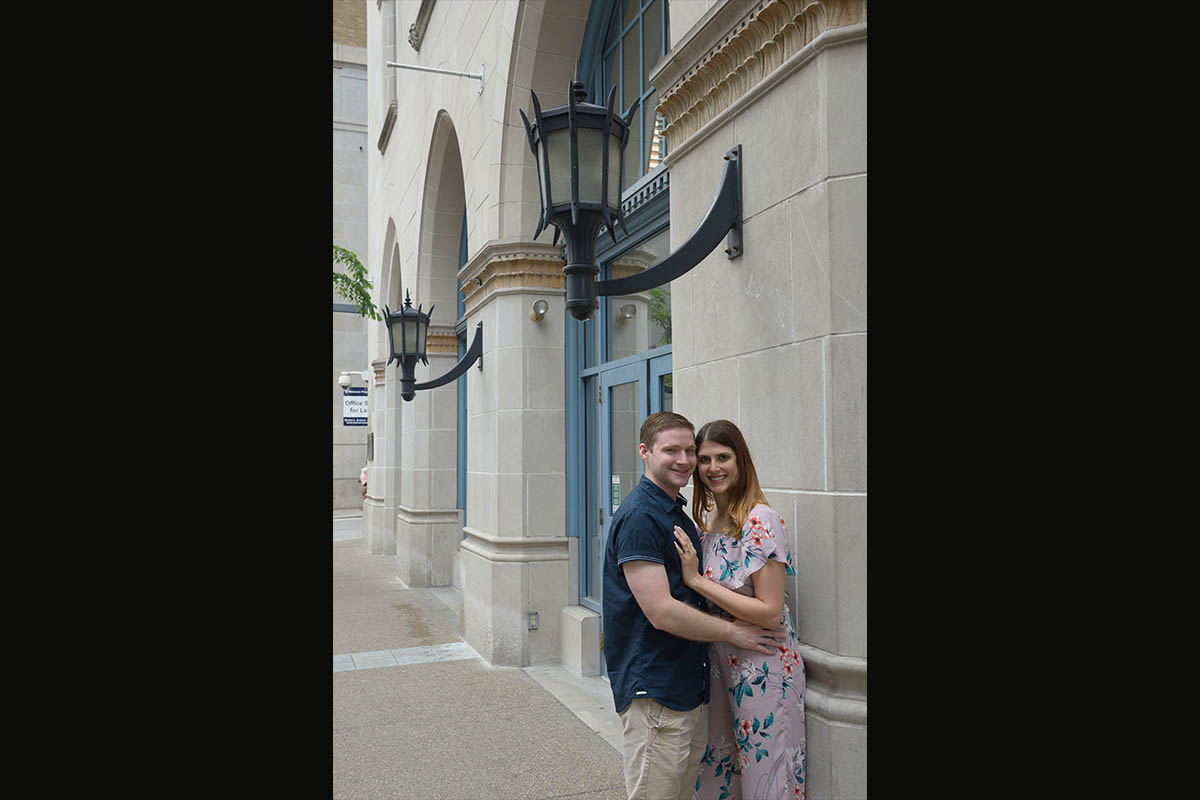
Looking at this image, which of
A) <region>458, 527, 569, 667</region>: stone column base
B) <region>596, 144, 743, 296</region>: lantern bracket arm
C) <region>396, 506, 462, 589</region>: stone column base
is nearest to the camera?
<region>596, 144, 743, 296</region>: lantern bracket arm

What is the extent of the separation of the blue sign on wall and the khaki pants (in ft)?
68.6

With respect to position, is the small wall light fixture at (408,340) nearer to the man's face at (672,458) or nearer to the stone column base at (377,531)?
the stone column base at (377,531)

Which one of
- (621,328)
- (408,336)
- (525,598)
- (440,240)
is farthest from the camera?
(440,240)

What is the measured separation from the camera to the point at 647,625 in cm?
310

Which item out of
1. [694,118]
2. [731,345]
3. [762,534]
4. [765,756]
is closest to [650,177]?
[694,118]

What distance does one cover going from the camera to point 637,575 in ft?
9.82

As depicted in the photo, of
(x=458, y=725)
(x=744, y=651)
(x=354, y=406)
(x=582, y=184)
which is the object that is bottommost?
(x=458, y=725)

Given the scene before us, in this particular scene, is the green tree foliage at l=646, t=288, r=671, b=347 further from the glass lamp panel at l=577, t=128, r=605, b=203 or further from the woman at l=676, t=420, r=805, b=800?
the woman at l=676, t=420, r=805, b=800

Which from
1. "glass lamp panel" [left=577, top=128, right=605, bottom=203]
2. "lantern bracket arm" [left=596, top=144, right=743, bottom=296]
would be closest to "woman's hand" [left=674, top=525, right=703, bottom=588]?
"lantern bracket arm" [left=596, top=144, right=743, bottom=296]

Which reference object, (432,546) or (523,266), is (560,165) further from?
(432,546)

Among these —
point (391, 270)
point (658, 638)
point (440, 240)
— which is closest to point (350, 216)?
point (391, 270)

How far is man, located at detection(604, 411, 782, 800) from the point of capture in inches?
118

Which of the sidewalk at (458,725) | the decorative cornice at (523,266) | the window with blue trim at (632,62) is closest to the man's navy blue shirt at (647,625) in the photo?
the sidewalk at (458,725)

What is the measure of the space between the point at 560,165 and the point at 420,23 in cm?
982
